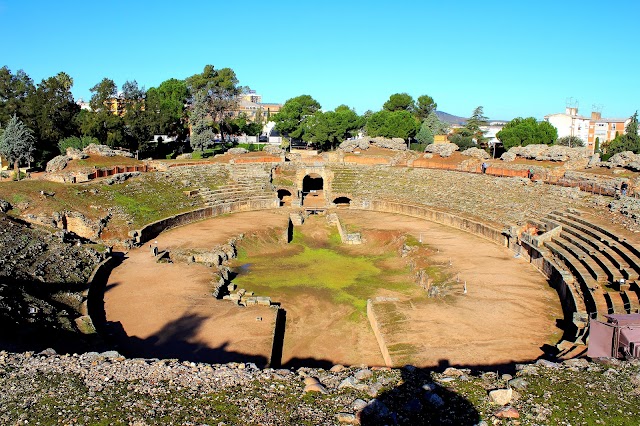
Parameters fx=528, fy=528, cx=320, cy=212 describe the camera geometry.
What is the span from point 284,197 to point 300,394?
32.5 m

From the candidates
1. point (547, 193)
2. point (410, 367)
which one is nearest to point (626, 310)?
point (410, 367)

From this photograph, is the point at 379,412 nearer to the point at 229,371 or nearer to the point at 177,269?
the point at 229,371

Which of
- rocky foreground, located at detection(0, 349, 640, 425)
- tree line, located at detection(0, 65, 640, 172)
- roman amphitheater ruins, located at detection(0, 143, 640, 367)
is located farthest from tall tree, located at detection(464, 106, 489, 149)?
rocky foreground, located at detection(0, 349, 640, 425)

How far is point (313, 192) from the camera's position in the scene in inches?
1758

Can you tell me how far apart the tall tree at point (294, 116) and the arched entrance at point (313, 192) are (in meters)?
15.5

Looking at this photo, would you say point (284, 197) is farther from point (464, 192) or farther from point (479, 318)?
point (479, 318)

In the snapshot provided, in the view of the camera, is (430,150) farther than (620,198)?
Yes

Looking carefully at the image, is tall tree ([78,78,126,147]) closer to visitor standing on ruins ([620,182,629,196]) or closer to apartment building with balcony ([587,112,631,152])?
visitor standing on ruins ([620,182,629,196])

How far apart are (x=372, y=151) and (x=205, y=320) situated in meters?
34.6

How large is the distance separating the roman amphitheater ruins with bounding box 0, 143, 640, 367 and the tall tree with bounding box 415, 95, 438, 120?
34.3m

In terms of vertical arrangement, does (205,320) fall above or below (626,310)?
below

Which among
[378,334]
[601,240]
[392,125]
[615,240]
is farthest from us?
[392,125]

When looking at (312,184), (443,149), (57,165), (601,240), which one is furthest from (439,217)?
(57,165)

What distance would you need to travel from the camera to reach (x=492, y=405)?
1030 centimetres
